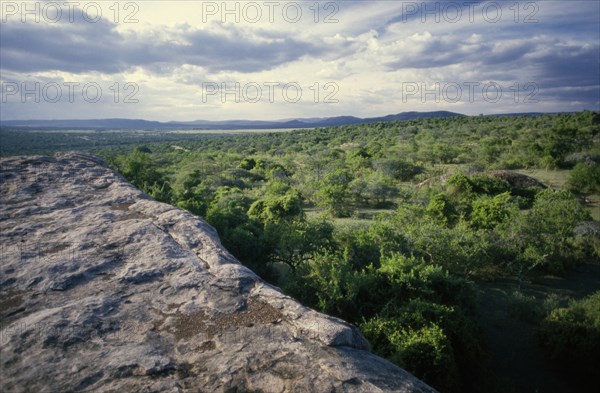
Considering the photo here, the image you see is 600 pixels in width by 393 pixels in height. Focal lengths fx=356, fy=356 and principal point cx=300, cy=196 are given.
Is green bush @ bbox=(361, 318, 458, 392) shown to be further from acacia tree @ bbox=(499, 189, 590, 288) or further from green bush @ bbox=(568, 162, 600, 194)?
green bush @ bbox=(568, 162, 600, 194)

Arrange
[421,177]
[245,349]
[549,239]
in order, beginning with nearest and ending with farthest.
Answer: [245,349], [549,239], [421,177]

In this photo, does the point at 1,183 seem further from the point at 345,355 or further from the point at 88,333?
the point at 345,355

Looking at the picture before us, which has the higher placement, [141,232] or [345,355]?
[141,232]

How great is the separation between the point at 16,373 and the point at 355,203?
26423 mm

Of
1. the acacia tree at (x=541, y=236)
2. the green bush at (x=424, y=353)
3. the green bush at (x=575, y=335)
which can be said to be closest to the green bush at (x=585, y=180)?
the acacia tree at (x=541, y=236)

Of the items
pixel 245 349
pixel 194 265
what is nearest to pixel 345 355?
pixel 245 349

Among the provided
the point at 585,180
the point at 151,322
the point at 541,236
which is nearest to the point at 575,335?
the point at 541,236

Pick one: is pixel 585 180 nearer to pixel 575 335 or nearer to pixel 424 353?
pixel 575 335

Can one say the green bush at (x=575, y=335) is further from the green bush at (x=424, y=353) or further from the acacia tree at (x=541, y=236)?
the green bush at (x=424, y=353)

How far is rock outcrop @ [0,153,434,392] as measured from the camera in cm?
349

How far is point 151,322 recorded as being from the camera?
4254mm

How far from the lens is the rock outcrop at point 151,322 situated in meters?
3.49

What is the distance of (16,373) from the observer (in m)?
3.40

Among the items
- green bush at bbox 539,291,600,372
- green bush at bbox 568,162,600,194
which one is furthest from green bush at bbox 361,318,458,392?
green bush at bbox 568,162,600,194
